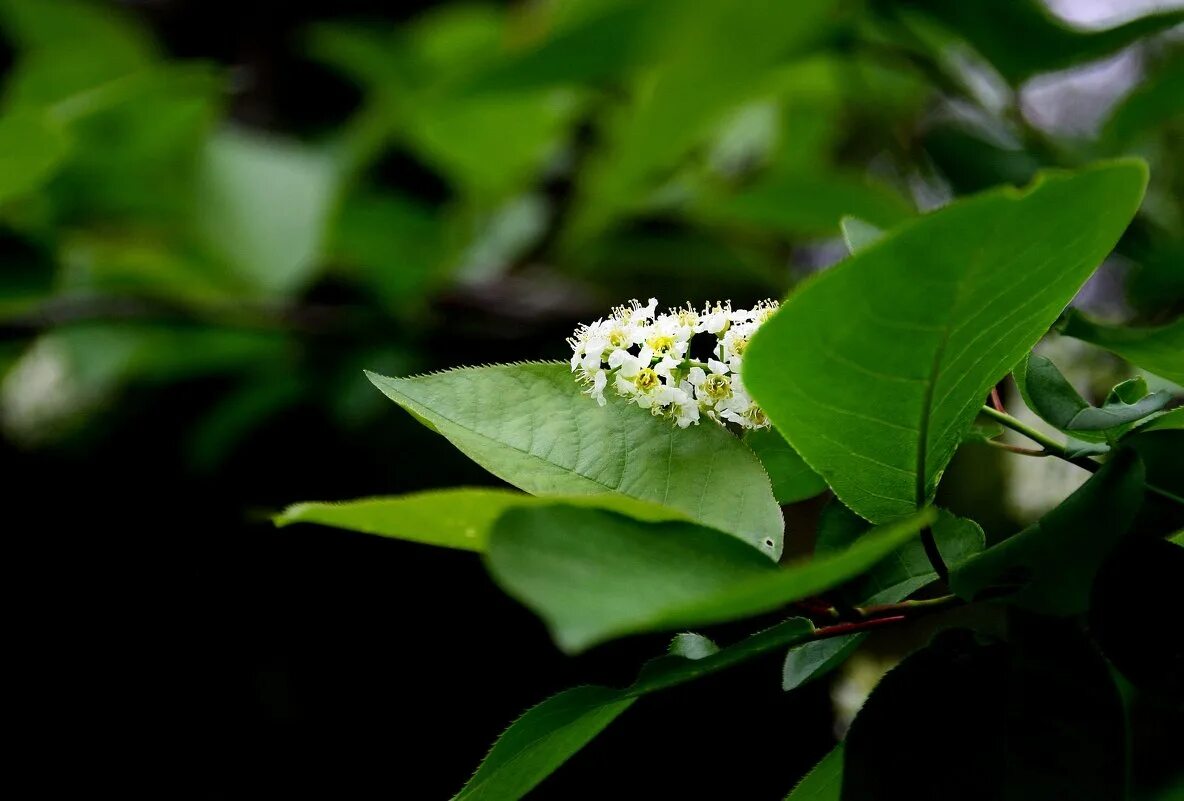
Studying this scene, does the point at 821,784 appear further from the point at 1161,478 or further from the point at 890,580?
the point at 1161,478

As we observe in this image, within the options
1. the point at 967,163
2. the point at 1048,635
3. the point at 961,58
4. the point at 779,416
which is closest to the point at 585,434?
the point at 779,416

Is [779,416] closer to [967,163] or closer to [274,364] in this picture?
[967,163]

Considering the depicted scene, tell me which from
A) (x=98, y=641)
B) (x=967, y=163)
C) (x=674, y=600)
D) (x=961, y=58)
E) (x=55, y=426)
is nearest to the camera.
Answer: (x=674, y=600)

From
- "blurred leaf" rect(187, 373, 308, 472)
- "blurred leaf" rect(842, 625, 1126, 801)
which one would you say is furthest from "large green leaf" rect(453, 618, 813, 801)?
"blurred leaf" rect(187, 373, 308, 472)

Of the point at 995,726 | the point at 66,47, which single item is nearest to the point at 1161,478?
the point at 995,726

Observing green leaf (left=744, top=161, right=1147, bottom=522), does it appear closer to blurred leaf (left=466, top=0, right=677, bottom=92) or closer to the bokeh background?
the bokeh background

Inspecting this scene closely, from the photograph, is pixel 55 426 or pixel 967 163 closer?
pixel 967 163

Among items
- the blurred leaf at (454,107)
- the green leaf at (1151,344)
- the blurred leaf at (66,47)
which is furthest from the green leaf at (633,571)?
the blurred leaf at (66,47)
